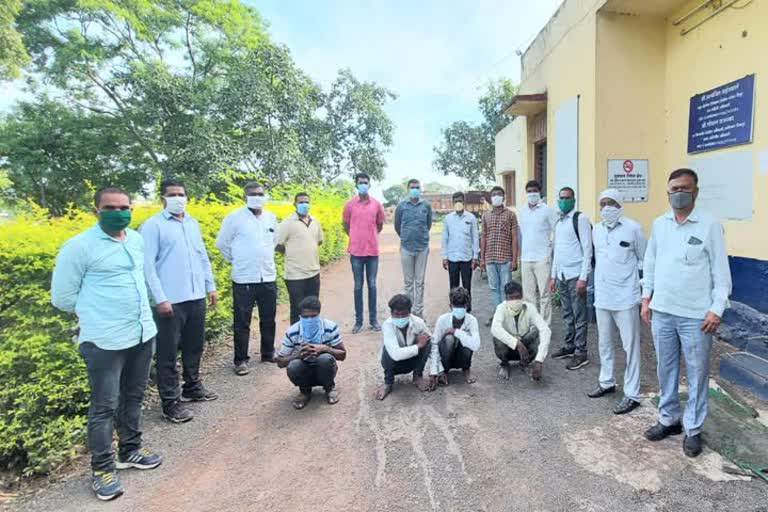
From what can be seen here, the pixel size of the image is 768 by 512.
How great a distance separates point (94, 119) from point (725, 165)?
801 inches

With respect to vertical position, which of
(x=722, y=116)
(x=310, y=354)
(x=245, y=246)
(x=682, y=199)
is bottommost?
(x=310, y=354)

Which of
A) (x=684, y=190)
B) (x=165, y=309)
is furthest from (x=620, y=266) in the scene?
(x=165, y=309)

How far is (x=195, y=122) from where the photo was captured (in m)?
14.1

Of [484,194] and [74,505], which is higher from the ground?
[484,194]

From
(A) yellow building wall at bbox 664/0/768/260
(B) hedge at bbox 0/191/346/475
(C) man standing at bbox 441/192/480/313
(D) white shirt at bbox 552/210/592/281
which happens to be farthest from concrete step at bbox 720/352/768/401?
(B) hedge at bbox 0/191/346/475

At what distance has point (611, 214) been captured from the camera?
12.2 ft

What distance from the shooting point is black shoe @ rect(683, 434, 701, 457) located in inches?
113

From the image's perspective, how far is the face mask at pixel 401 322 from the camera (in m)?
4.05

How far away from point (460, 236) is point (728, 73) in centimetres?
348

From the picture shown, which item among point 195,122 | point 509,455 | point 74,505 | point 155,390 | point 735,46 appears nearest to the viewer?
point 74,505

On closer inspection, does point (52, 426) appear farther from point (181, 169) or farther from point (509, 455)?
point (181, 169)

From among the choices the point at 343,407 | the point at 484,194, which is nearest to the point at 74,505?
the point at 343,407

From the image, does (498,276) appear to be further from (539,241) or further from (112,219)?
(112,219)

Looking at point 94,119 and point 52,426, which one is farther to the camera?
point 94,119
